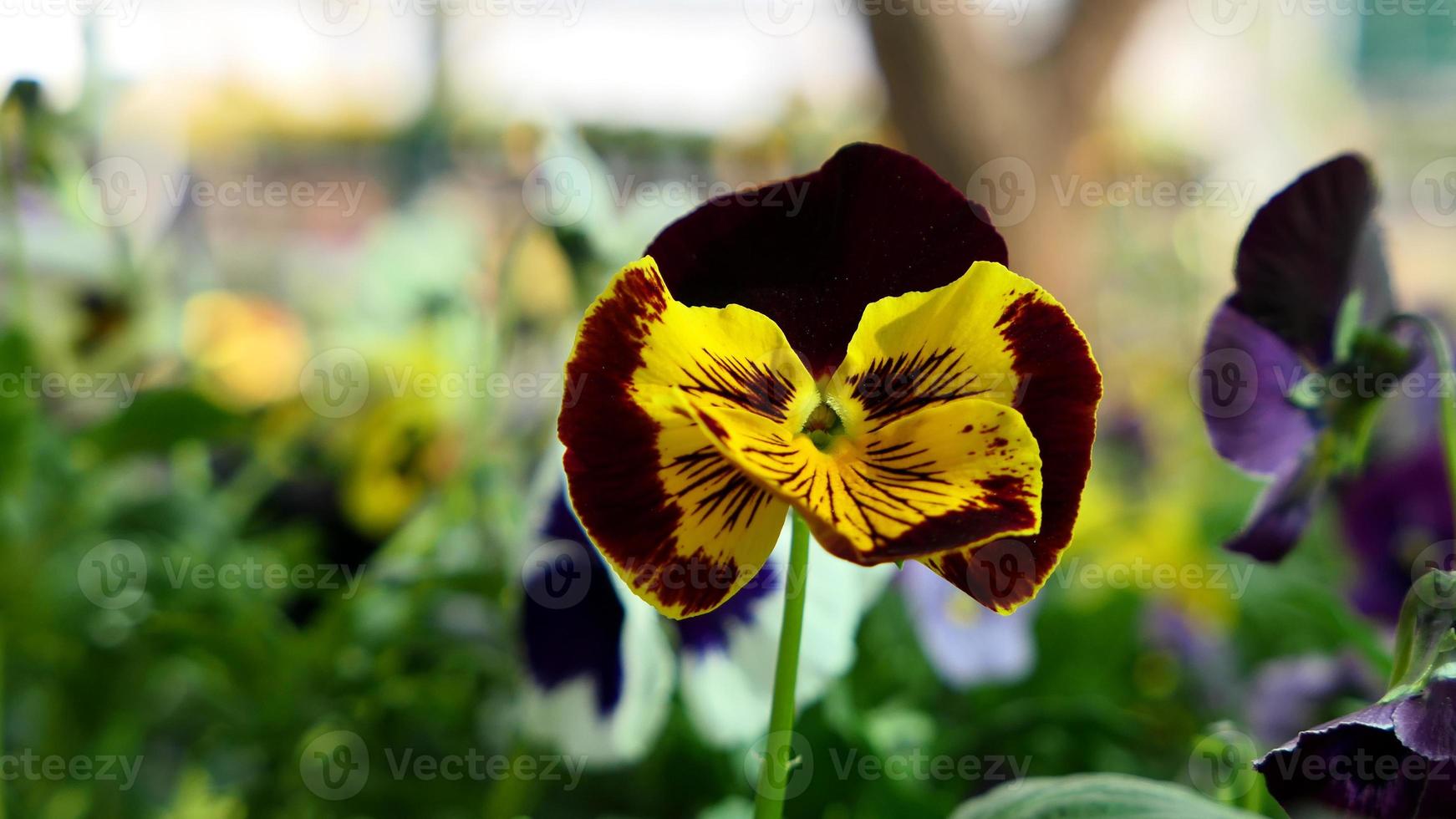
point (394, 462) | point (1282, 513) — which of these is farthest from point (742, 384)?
point (394, 462)

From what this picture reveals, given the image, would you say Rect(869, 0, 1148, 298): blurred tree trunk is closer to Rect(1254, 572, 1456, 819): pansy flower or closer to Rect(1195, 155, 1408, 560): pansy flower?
Rect(1195, 155, 1408, 560): pansy flower

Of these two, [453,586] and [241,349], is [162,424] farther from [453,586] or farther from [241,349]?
[241,349]

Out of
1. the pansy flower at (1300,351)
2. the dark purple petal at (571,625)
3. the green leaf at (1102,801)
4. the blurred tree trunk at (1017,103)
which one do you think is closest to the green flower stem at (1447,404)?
the pansy flower at (1300,351)

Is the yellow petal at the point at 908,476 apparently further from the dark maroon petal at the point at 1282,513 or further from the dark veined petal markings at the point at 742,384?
the dark maroon petal at the point at 1282,513

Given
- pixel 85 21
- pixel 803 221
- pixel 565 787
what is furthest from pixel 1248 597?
pixel 85 21

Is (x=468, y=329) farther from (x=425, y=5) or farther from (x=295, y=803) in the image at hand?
(x=425, y=5)

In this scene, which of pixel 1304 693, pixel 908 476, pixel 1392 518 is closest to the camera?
pixel 908 476

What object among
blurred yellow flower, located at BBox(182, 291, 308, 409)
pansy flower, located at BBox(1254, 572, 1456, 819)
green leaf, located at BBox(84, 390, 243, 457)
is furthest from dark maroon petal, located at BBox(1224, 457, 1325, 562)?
blurred yellow flower, located at BBox(182, 291, 308, 409)
